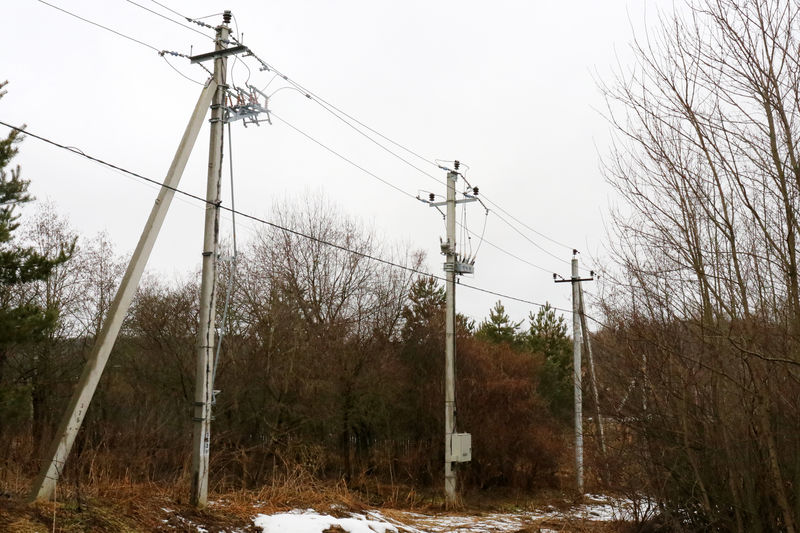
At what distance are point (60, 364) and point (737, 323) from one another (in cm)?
1960

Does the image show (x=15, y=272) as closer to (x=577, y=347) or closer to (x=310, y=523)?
(x=310, y=523)

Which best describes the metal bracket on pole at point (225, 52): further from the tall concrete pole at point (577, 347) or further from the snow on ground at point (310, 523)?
the tall concrete pole at point (577, 347)

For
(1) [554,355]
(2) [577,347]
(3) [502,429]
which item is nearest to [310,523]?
(2) [577,347]

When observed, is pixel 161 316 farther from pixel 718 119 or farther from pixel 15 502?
pixel 718 119

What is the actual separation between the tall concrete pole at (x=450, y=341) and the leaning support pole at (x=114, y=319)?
9124 millimetres

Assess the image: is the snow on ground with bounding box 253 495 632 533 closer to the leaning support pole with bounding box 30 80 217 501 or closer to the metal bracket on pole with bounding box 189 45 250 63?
the leaning support pole with bounding box 30 80 217 501

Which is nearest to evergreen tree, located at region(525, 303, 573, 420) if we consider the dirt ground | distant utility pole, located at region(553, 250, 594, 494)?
distant utility pole, located at region(553, 250, 594, 494)

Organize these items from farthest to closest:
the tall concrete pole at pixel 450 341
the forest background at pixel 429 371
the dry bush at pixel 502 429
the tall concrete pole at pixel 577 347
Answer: the dry bush at pixel 502 429, the tall concrete pole at pixel 577 347, the tall concrete pole at pixel 450 341, the forest background at pixel 429 371

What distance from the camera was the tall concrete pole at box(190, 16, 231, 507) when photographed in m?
9.19

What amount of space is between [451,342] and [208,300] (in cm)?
890

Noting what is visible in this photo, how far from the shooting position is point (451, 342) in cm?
1727

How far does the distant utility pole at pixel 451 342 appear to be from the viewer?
55.7ft

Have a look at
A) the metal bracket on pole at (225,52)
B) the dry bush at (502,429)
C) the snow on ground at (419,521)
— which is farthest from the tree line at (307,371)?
the metal bracket on pole at (225,52)

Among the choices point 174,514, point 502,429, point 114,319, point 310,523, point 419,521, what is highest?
point 114,319
